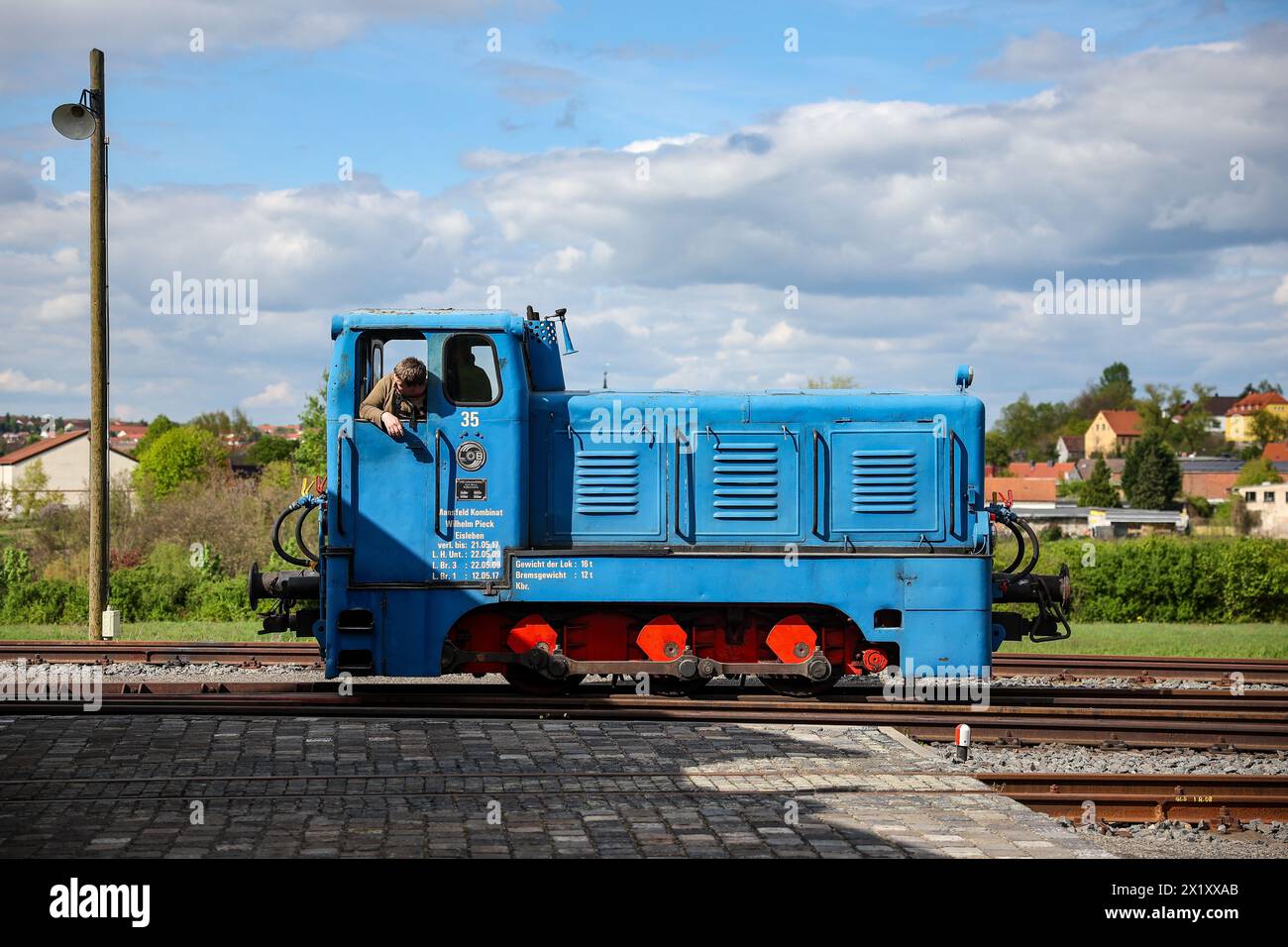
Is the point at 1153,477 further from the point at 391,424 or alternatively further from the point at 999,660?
the point at 391,424

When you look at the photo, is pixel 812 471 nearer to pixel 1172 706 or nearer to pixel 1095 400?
pixel 1172 706

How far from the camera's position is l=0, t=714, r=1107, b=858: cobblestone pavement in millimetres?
6961

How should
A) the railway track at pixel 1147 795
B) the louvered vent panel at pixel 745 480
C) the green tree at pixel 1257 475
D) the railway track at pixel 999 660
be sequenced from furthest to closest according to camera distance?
the green tree at pixel 1257 475, the railway track at pixel 999 660, the louvered vent panel at pixel 745 480, the railway track at pixel 1147 795

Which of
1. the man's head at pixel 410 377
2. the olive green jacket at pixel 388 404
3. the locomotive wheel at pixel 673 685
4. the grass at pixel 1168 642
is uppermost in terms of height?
the man's head at pixel 410 377

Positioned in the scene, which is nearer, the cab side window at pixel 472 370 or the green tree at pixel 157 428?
the cab side window at pixel 472 370

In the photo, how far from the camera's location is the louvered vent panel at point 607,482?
11.4 m

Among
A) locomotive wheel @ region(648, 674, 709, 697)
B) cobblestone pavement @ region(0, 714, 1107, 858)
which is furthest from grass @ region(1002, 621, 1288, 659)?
cobblestone pavement @ region(0, 714, 1107, 858)

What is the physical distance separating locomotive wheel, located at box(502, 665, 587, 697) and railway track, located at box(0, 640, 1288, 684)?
3.70 meters

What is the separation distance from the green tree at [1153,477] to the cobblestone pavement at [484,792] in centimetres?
7552

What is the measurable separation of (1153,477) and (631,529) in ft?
250

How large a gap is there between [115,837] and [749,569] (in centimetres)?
574

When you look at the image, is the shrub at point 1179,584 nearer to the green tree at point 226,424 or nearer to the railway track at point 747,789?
the railway track at point 747,789

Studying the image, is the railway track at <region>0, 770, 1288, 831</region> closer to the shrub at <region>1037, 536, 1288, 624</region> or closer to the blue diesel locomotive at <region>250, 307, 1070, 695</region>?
the blue diesel locomotive at <region>250, 307, 1070, 695</region>

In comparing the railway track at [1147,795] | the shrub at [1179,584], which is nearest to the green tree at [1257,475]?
the shrub at [1179,584]
